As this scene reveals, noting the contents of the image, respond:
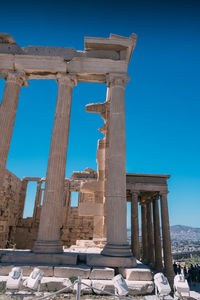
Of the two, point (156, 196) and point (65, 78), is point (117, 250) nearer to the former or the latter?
point (65, 78)

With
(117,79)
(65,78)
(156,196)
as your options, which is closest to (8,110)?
Answer: (65,78)

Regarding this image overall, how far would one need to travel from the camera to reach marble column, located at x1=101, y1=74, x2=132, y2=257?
11.4m

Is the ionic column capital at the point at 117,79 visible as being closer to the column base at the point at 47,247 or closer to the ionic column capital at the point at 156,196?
Answer: the column base at the point at 47,247

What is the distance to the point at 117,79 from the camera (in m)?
14.6

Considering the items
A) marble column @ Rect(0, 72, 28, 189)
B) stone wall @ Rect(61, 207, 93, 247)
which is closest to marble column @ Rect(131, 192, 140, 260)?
stone wall @ Rect(61, 207, 93, 247)

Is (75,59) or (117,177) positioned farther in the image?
(75,59)

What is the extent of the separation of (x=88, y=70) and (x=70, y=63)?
134cm

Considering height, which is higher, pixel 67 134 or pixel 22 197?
pixel 67 134

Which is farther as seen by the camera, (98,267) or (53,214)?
(53,214)

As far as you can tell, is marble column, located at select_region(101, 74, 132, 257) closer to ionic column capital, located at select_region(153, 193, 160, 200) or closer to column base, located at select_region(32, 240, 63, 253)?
column base, located at select_region(32, 240, 63, 253)

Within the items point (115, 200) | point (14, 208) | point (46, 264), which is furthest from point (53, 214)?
point (14, 208)

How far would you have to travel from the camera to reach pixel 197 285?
20250mm

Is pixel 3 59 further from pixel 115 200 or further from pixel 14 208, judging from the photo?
pixel 14 208

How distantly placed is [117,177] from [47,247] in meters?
5.16
